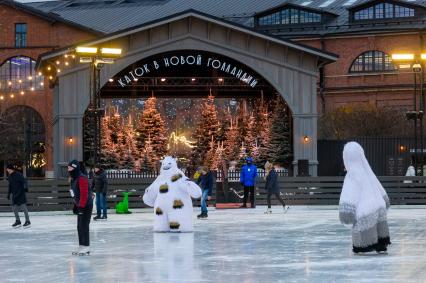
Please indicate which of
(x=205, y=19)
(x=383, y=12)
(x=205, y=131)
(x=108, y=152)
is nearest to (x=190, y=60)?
(x=205, y=19)

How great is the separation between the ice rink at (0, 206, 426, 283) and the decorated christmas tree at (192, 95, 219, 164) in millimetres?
25111

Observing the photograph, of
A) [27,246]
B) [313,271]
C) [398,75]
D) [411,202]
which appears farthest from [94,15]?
[313,271]

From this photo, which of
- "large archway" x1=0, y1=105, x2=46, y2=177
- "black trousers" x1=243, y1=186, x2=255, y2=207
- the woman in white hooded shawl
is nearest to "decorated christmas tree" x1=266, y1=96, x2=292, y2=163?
"black trousers" x1=243, y1=186, x2=255, y2=207

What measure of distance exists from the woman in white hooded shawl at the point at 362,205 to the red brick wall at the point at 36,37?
5357 centimetres

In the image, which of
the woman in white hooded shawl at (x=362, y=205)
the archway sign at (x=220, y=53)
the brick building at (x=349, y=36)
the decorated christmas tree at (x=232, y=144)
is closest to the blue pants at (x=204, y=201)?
the woman in white hooded shawl at (x=362, y=205)

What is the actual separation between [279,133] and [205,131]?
23.0 ft

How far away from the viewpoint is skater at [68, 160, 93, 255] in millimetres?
16812

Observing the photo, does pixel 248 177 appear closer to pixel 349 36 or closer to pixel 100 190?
pixel 100 190

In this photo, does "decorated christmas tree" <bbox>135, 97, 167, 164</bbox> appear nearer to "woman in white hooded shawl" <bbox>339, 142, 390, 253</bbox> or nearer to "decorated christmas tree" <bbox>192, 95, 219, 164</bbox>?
"decorated christmas tree" <bbox>192, 95, 219, 164</bbox>

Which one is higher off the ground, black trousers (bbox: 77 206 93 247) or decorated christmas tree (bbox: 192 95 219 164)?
decorated christmas tree (bbox: 192 95 219 164)

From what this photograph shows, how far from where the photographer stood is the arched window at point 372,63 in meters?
62.3

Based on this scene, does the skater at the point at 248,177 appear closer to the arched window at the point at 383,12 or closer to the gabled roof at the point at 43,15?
the arched window at the point at 383,12

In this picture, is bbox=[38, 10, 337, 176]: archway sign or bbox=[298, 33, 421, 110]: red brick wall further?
bbox=[298, 33, 421, 110]: red brick wall

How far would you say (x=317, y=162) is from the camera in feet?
135
